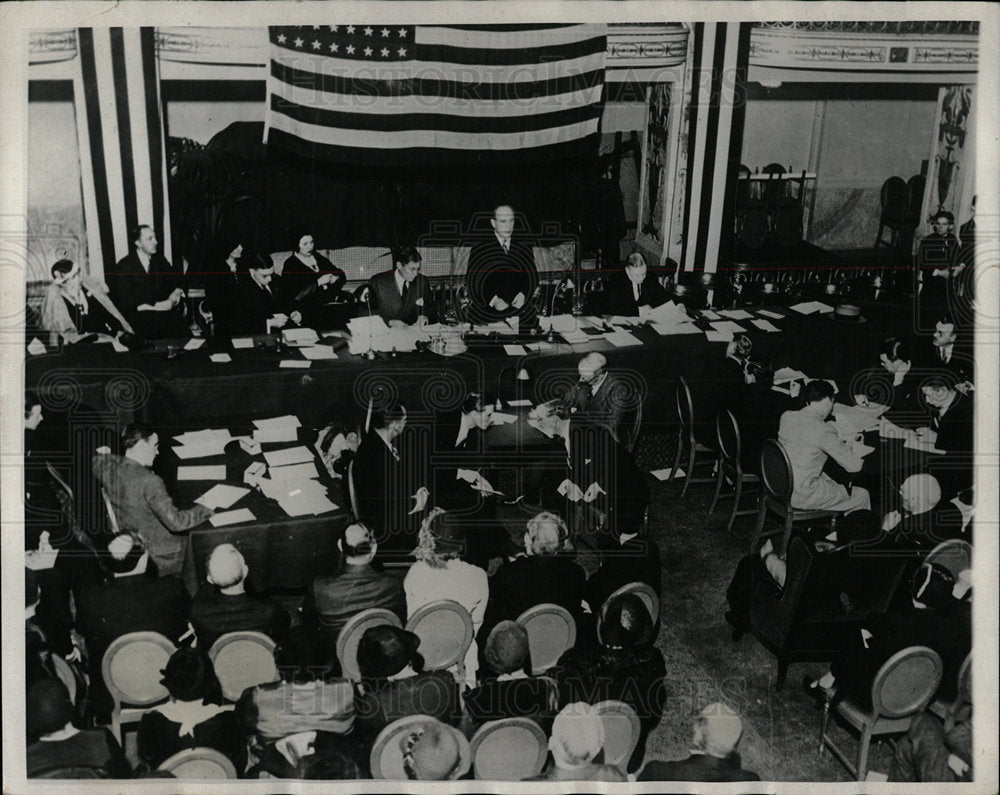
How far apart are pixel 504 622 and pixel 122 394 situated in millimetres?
2885

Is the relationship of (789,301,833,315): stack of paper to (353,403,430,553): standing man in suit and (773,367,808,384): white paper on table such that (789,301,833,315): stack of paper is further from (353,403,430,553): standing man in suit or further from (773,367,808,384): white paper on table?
(353,403,430,553): standing man in suit

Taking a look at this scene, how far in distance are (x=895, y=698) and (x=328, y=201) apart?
6.93 meters

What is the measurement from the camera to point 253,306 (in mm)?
6742

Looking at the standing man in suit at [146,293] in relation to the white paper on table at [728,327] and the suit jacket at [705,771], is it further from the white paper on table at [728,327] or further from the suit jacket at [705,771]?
the suit jacket at [705,771]

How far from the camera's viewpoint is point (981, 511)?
189 inches

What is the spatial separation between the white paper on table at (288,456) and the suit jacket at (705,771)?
259 cm

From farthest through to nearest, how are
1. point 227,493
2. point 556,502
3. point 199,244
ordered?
point 199,244, point 556,502, point 227,493

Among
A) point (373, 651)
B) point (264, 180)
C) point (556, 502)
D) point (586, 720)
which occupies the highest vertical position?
point (264, 180)

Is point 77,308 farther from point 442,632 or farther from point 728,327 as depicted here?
point 728,327

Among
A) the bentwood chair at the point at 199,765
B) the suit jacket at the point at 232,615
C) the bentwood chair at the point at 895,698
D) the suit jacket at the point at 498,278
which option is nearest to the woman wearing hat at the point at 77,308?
the suit jacket at the point at 232,615

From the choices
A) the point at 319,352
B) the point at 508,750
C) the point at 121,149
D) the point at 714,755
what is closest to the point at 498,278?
the point at 319,352

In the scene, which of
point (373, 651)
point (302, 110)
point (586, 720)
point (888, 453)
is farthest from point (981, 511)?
point (302, 110)

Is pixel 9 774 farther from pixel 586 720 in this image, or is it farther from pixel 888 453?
pixel 888 453

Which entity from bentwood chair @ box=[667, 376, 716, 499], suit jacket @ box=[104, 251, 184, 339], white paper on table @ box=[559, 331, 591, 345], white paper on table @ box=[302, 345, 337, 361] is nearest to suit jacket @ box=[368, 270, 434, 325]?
white paper on table @ box=[302, 345, 337, 361]
